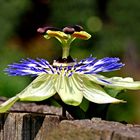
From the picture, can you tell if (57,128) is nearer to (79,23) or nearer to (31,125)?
(31,125)

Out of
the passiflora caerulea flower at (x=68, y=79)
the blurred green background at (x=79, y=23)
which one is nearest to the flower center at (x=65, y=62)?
the passiflora caerulea flower at (x=68, y=79)

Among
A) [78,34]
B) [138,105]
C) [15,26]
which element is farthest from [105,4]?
[78,34]

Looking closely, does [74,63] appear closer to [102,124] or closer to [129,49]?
[102,124]

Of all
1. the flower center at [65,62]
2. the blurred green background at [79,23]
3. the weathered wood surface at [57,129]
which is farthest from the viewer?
the blurred green background at [79,23]

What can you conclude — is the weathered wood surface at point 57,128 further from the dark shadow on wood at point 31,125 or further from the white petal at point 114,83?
the white petal at point 114,83

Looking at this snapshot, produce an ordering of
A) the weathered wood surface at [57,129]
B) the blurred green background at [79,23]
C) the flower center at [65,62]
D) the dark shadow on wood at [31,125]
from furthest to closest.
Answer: the blurred green background at [79,23] < the flower center at [65,62] < the dark shadow on wood at [31,125] < the weathered wood surface at [57,129]

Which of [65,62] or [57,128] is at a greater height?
[65,62]

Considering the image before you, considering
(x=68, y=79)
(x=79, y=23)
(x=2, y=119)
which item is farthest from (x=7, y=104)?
(x=79, y=23)
